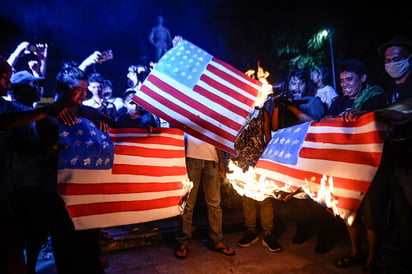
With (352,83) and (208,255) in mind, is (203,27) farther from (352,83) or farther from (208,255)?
(208,255)

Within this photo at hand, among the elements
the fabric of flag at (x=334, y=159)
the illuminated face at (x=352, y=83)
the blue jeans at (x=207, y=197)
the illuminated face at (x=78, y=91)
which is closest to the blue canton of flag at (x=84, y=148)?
the illuminated face at (x=78, y=91)

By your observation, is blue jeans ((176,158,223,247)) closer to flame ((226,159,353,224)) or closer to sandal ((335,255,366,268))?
flame ((226,159,353,224))

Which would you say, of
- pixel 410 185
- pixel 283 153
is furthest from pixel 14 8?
pixel 410 185

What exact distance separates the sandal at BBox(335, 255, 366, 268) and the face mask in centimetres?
270

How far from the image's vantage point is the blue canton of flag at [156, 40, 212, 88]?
3.72 m

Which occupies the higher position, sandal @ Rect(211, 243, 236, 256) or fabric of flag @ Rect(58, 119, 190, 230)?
fabric of flag @ Rect(58, 119, 190, 230)

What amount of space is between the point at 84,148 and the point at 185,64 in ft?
5.77

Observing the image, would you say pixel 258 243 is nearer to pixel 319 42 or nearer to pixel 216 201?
pixel 216 201

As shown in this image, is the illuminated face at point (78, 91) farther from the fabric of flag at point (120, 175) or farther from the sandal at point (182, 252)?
the sandal at point (182, 252)

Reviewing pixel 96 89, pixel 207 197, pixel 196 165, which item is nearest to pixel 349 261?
pixel 207 197

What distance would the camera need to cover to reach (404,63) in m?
3.74

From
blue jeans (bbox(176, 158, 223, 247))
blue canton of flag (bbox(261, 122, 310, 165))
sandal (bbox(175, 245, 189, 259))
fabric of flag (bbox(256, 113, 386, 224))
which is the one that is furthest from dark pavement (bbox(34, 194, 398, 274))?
blue canton of flag (bbox(261, 122, 310, 165))

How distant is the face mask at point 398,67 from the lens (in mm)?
3740

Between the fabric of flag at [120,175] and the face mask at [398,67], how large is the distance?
313 centimetres
